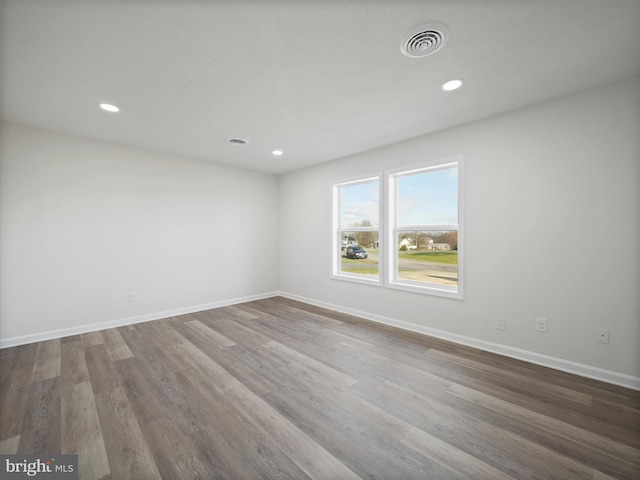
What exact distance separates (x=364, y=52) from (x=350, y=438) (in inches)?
104

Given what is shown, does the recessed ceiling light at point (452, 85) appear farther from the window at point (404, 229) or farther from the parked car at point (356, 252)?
the parked car at point (356, 252)

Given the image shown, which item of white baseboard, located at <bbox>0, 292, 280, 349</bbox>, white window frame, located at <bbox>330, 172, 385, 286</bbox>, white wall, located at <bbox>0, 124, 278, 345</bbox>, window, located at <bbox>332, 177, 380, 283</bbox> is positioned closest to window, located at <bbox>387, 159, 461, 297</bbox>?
white window frame, located at <bbox>330, 172, 385, 286</bbox>

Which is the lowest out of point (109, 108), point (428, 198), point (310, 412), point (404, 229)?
point (310, 412)

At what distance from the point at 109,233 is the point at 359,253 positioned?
375 centimetres

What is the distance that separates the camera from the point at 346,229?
454 cm

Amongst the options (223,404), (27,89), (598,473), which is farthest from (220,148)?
(598,473)

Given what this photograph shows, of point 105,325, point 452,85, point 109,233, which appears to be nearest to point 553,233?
point 452,85

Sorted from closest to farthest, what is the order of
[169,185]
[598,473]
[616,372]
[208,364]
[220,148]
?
[598,473]
[616,372]
[208,364]
[220,148]
[169,185]

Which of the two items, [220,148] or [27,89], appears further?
[220,148]

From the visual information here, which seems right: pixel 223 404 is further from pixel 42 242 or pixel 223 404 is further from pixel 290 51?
pixel 42 242

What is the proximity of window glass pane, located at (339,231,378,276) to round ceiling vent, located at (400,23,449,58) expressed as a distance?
2604 mm

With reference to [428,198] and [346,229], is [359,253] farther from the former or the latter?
[428,198]

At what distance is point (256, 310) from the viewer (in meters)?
4.50

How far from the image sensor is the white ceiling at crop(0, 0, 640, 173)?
1549 mm
